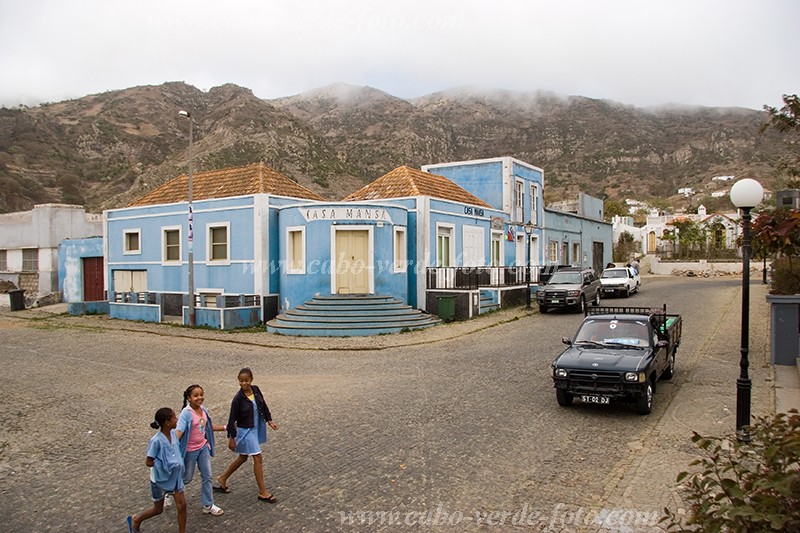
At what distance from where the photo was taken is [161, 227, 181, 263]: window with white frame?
2566cm

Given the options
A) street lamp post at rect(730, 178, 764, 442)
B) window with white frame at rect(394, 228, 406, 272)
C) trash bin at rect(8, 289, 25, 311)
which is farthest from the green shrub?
trash bin at rect(8, 289, 25, 311)

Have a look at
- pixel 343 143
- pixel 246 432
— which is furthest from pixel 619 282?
pixel 343 143

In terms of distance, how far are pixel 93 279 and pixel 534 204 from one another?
79.2ft

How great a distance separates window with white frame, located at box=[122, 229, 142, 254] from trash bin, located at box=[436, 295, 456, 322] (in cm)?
1443

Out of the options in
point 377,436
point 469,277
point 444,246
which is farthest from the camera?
point 444,246

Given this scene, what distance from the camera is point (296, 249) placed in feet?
72.8

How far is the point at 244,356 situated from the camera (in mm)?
15984

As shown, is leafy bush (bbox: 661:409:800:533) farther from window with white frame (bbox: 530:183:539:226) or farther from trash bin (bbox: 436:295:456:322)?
window with white frame (bbox: 530:183:539:226)

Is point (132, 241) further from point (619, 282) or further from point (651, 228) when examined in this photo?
point (651, 228)

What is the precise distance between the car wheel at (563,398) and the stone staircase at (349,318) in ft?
33.2

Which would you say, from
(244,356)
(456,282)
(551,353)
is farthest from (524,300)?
(244,356)

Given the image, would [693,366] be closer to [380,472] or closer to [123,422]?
[380,472]

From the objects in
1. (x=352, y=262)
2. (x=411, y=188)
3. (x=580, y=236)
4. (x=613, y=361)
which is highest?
(x=411, y=188)

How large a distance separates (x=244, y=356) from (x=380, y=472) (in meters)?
9.79
